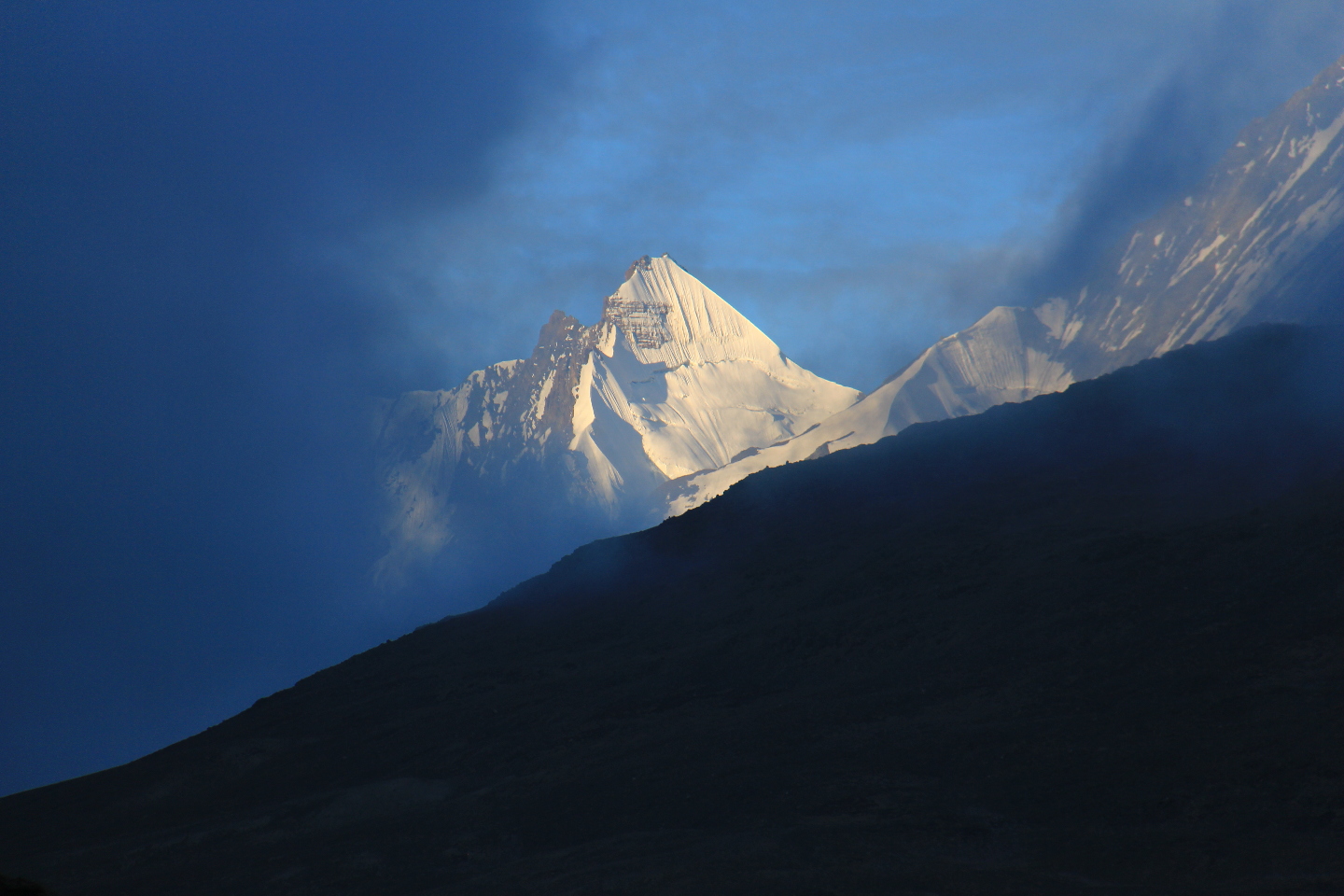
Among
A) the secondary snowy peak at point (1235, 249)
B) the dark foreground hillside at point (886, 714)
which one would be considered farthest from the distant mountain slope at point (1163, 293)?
the dark foreground hillside at point (886, 714)

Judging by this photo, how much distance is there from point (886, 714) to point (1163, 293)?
14306 cm

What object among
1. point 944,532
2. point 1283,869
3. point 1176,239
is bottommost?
point 1283,869

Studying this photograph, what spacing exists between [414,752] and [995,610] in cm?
2128

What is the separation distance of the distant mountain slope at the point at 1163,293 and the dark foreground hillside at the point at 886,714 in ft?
280

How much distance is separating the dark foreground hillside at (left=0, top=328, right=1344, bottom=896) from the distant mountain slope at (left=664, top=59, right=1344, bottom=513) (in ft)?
280

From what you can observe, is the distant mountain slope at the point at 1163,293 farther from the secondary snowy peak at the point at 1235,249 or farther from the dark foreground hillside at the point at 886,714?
the dark foreground hillside at the point at 886,714

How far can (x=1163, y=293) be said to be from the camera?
152 meters

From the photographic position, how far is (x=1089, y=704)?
26594 millimetres

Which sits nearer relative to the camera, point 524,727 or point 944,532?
point 524,727

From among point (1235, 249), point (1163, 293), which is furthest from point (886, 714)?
point (1163, 293)

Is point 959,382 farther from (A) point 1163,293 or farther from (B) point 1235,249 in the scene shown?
(B) point 1235,249

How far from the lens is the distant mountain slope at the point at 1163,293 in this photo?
131 meters

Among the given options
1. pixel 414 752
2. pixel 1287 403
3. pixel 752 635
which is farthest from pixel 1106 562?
pixel 414 752

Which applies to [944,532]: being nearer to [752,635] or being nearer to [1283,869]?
[752,635]
